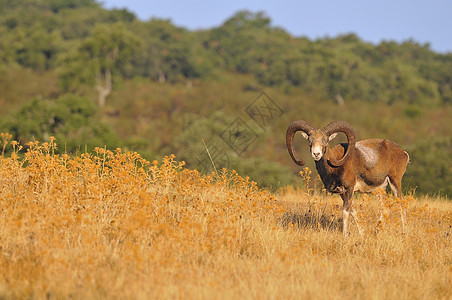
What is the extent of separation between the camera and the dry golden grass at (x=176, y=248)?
602 cm

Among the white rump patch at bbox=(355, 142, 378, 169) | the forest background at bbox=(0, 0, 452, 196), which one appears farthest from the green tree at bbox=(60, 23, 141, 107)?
the white rump patch at bbox=(355, 142, 378, 169)

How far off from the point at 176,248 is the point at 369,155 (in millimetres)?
4827

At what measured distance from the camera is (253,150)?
39219 millimetres

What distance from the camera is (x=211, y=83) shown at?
78500 millimetres

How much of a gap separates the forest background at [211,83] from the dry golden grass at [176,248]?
18.6 meters

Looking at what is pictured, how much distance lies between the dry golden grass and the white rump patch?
1.19m

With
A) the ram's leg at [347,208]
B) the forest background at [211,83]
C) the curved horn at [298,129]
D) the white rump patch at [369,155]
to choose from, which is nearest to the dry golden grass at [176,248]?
the ram's leg at [347,208]

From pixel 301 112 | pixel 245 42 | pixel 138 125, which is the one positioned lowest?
pixel 138 125

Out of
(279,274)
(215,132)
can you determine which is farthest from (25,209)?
(215,132)

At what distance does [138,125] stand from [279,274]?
53.1m

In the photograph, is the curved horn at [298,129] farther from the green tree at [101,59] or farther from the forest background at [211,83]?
the green tree at [101,59]

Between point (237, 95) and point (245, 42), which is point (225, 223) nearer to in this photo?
point (237, 95)

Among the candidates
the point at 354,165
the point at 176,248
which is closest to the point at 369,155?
the point at 354,165

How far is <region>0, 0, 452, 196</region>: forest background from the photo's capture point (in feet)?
151
